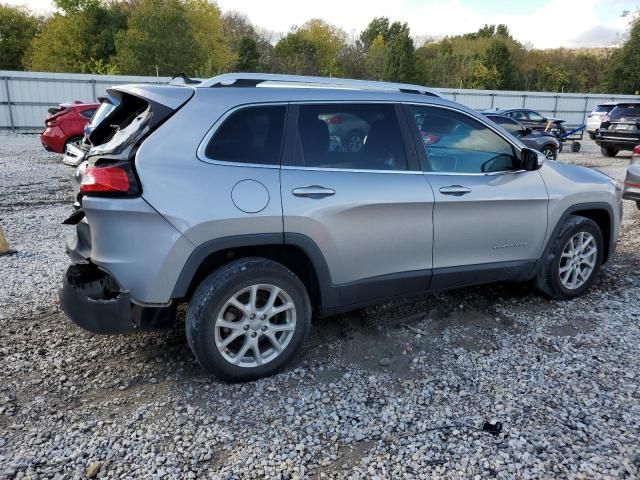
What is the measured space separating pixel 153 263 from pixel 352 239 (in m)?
1.25

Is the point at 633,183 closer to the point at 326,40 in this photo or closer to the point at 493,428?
the point at 493,428

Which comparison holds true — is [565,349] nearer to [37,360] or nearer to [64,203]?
[37,360]

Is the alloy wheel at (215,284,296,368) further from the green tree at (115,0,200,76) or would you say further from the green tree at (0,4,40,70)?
the green tree at (0,4,40,70)

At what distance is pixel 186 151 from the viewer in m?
3.01

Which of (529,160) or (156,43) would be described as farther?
(156,43)

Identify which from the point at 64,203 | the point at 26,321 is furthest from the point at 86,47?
the point at 26,321

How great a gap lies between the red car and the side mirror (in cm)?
1274

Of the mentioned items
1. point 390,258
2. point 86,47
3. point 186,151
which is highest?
point 86,47

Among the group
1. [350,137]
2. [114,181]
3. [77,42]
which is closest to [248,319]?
[114,181]

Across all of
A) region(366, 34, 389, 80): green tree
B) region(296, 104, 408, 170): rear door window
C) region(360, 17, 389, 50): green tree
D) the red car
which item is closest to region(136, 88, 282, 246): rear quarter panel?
region(296, 104, 408, 170): rear door window

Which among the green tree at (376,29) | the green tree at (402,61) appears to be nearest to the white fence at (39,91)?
the green tree at (402,61)

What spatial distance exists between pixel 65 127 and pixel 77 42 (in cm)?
3555

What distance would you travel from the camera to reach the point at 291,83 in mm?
3492

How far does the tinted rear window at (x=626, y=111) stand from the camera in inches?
621
